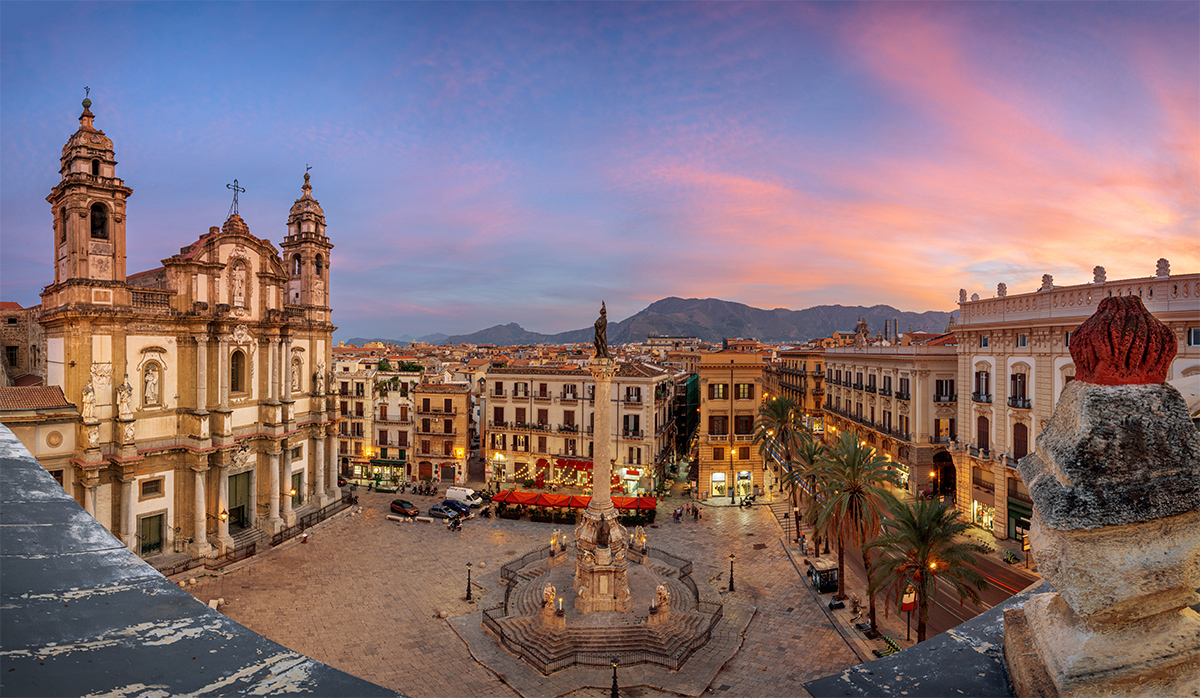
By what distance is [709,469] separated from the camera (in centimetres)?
4506

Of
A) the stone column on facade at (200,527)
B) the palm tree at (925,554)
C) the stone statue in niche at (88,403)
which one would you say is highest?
the stone statue in niche at (88,403)

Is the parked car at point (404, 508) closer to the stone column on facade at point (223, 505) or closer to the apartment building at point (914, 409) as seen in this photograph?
the stone column on facade at point (223, 505)

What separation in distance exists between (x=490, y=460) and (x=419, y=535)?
13.2 m

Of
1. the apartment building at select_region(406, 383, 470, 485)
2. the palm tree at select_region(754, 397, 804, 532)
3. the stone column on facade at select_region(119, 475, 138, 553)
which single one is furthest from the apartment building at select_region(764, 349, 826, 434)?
the stone column on facade at select_region(119, 475, 138, 553)

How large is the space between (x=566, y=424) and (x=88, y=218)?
31545 mm

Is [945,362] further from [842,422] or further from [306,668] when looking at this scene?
[306,668]

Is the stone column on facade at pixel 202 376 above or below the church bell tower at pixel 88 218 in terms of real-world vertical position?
below

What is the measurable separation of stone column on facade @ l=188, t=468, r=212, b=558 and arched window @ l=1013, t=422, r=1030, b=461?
4314 centimetres

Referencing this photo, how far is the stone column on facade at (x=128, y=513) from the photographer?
28.0 m

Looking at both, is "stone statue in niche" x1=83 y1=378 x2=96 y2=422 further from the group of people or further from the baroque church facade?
the group of people

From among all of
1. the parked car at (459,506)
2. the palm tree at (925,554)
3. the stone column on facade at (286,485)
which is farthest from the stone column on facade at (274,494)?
the palm tree at (925,554)

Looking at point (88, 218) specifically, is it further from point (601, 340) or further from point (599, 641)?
point (599, 641)

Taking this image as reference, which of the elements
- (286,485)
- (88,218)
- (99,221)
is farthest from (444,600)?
(99,221)

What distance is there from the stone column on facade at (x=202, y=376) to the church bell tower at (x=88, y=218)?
452cm
